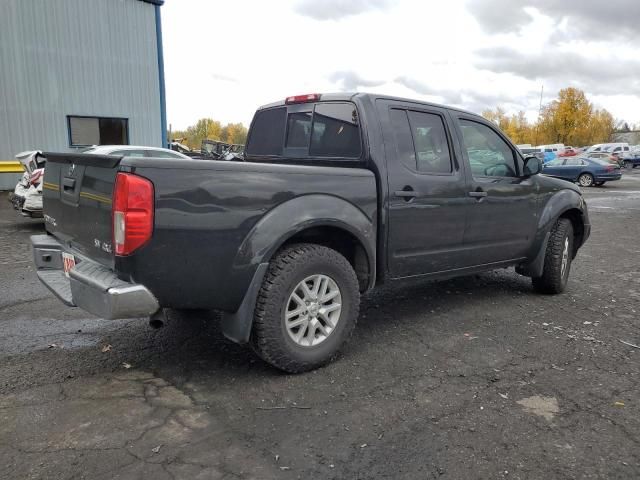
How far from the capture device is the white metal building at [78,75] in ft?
51.7

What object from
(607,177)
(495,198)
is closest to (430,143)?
(495,198)

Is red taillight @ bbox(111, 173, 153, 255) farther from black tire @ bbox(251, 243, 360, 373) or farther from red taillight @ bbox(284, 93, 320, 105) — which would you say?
red taillight @ bbox(284, 93, 320, 105)

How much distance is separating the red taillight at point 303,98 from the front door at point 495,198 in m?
1.28

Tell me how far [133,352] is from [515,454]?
8.65ft

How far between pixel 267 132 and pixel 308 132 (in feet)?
2.10

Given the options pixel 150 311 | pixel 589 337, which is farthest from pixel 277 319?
pixel 589 337

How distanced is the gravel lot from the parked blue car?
23.0 meters


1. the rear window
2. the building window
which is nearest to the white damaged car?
the rear window

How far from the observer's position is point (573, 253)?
5859mm

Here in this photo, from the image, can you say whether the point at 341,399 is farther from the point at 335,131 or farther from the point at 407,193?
the point at 335,131

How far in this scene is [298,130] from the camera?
4531 millimetres

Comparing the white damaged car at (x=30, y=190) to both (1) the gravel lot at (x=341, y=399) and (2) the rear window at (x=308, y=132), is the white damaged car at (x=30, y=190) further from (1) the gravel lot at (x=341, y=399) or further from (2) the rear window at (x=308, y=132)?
(2) the rear window at (x=308, y=132)

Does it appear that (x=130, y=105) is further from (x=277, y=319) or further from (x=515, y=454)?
(x=515, y=454)

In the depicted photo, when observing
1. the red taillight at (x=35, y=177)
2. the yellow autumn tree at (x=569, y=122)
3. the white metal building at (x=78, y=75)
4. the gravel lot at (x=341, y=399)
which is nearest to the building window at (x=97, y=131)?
the white metal building at (x=78, y=75)
